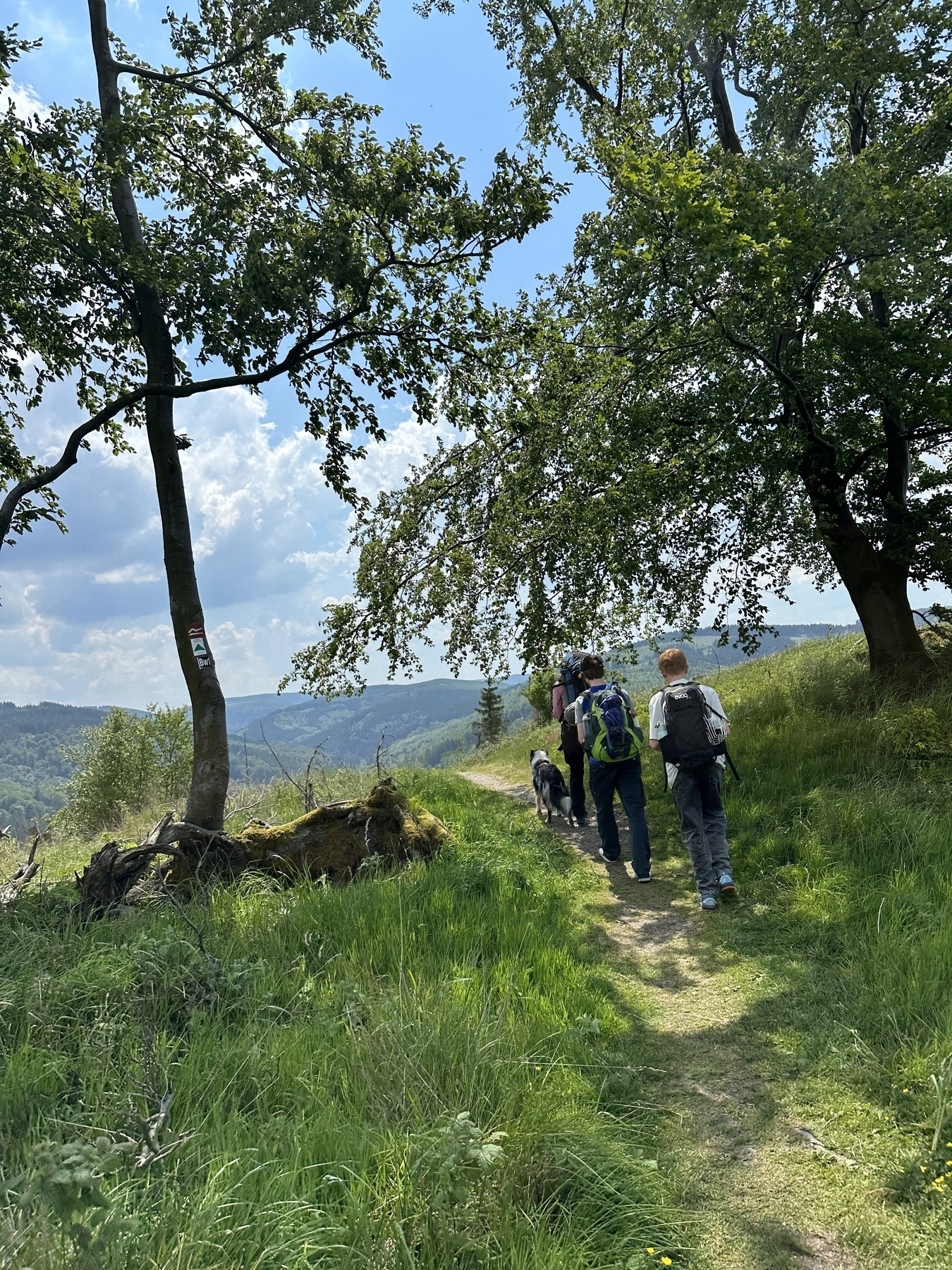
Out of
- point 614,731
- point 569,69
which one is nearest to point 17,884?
point 614,731

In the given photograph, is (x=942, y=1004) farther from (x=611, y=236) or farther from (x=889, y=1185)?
(x=611, y=236)

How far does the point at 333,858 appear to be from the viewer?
22.8 feet

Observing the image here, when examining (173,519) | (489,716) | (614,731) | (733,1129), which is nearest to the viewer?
(733,1129)

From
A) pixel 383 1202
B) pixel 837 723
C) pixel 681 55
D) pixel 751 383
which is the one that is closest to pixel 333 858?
pixel 383 1202

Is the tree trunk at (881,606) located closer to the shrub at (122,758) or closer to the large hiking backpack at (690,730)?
the large hiking backpack at (690,730)

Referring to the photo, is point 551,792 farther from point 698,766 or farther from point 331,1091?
point 331,1091

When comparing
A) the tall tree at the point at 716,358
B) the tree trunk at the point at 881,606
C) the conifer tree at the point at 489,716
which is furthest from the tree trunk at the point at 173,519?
the conifer tree at the point at 489,716

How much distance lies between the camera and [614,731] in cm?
751

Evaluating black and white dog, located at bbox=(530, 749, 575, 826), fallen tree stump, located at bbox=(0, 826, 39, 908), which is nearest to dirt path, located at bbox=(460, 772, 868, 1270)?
black and white dog, located at bbox=(530, 749, 575, 826)

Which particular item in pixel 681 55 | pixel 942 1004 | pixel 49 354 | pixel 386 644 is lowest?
pixel 942 1004

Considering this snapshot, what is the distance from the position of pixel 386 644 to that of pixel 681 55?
1093 centimetres

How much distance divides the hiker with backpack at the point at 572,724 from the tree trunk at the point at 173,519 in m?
4.79

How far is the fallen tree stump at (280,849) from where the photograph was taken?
618 centimetres

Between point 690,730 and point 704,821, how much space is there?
0.97 metres
